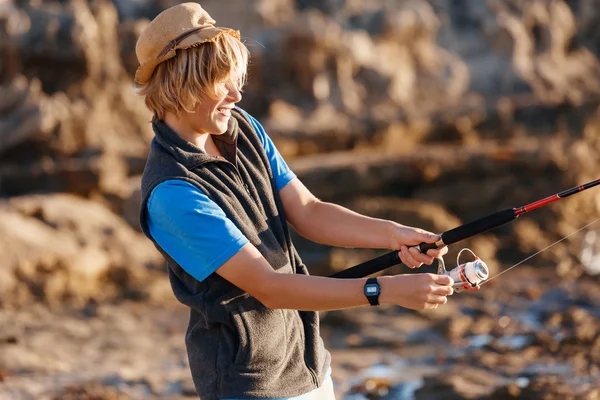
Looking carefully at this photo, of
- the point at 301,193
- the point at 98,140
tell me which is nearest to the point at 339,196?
the point at 98,140

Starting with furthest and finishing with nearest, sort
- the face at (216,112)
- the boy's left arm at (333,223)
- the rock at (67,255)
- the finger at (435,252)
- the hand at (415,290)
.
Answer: the rock at (67,255), the boy's left arm at (333,223), the finger at (435,252), the face at (216,112), the hand at (415,290)

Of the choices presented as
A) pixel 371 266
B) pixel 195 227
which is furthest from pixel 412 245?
pixel 195 227

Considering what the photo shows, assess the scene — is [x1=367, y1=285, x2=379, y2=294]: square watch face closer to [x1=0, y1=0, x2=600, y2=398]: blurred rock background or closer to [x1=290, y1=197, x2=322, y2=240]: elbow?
[x1=290, y1=197, x2=322, y2=240]: elbow

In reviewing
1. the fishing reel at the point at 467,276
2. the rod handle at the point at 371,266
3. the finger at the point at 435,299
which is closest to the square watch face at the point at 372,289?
the finger at the point at 435,299

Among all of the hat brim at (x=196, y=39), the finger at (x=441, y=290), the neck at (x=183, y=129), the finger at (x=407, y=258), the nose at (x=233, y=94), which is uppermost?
the hat brim at (x=196, y=39)

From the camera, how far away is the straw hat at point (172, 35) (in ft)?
6.55

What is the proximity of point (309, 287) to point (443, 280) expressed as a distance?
0.99ft

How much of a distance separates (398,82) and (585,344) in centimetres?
1168

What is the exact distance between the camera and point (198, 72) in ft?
6.55

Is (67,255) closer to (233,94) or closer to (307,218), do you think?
(307,218)

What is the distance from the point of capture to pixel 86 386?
5273mm

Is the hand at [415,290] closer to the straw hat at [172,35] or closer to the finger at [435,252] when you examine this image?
the finger at [435,252]

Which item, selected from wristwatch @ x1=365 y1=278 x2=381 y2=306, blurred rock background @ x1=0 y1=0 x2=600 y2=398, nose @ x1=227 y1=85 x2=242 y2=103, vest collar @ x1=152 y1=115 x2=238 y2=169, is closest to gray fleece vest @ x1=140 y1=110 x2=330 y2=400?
vest collar @ x1=152 y1=115 x2=238 y2=169

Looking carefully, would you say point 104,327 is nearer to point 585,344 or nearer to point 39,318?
point 39,318
